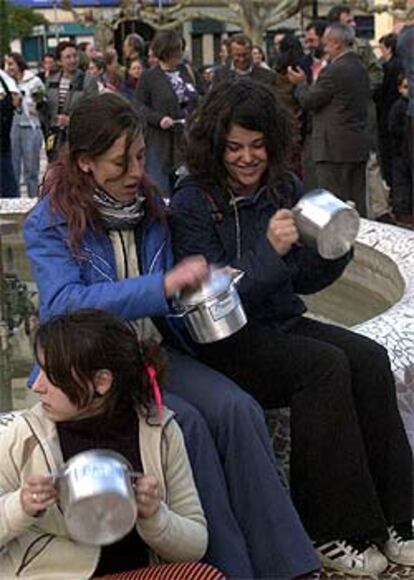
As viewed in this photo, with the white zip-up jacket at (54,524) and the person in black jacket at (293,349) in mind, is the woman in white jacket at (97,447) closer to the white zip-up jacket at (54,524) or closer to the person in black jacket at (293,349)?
the white zip-up jacket at (54,524)

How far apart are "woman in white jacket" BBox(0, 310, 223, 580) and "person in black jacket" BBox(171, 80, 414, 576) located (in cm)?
52

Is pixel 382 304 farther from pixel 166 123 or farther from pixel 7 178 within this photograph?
pixel 7 178

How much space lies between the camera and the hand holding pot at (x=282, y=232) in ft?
9.06

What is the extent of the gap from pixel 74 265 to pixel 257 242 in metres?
0.46

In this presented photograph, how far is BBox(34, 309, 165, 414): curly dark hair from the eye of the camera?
227 centimetres

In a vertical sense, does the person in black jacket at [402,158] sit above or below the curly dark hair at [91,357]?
below

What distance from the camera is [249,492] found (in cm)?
257

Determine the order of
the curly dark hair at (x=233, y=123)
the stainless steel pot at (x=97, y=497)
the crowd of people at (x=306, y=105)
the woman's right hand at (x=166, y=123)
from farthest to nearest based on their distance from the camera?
the woman's right hand at (x=166, y=123), the crowd of people at (x=306, y=105), the curly dark hair at (x=233, y=123), the stainless steel pot at (x=97, y=497)

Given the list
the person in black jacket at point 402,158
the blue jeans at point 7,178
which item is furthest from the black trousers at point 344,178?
the blue jeans at point 7,178

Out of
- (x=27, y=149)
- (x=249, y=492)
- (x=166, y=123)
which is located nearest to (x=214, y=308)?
(x=249, y=492)

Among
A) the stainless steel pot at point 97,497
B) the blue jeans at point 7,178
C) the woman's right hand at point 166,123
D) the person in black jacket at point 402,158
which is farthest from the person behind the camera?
the blue jeans at point 7,178

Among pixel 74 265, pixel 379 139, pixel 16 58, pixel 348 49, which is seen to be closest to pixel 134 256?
pixel 74 265

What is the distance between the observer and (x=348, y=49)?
24.5 feet

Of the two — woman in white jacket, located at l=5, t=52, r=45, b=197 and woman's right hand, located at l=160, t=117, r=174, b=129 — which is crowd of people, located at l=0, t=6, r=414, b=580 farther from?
woman in white jacket, located at l=5, t=52, r=45, b=197
